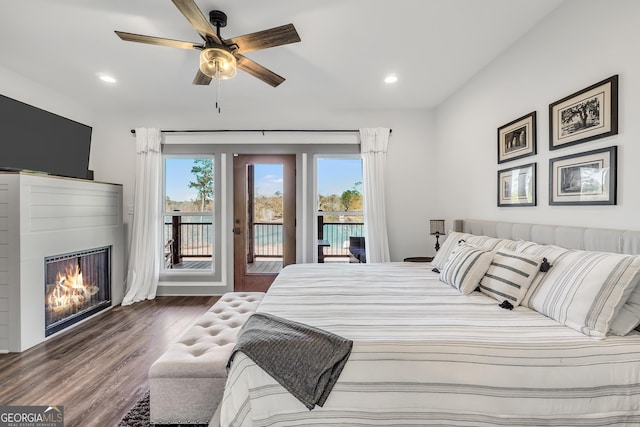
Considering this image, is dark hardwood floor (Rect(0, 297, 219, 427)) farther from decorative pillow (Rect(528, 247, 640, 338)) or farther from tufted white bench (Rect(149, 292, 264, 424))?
decorative pillow (Rect(528, 247, 640, 338))

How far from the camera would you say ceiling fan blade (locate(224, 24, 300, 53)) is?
181 cm

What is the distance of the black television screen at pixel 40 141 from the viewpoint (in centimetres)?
260

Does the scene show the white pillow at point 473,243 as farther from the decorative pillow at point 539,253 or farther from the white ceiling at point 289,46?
the white ceiling at point 289,46

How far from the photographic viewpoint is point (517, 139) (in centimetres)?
243

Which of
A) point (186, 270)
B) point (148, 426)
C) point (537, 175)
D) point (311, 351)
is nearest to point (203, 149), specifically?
point (186, 270)

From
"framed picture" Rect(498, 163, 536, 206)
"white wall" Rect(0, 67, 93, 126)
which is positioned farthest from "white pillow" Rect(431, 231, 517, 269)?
"white wall" Rect(0, 67, 93, 126)

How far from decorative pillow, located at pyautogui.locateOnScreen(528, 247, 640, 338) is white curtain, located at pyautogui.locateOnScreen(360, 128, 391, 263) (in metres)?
2.29

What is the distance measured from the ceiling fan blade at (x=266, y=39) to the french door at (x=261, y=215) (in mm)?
2147

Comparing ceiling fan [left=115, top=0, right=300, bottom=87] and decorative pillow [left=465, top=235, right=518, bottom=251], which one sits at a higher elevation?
ceiling fan [left=115, top=0, right=300, bottom=87]

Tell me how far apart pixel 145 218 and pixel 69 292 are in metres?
1.19

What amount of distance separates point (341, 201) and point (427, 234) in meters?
1.34

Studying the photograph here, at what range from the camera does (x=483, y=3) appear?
1.96 metres

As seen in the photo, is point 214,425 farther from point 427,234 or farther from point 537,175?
point 427,234

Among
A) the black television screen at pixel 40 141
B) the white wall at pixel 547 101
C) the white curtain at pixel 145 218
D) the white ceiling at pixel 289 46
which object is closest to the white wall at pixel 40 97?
the white ceiling at pixel 289 46
